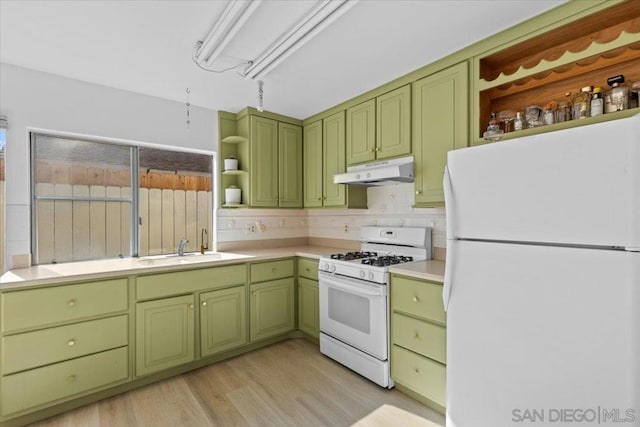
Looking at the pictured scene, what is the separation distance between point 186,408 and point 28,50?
261 cm

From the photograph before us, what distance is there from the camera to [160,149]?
308 centimetres

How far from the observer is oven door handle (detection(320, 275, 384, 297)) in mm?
2261

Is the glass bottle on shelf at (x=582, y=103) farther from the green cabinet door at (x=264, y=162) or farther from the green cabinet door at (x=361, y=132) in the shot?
the green cabinet door at (x=264, y=162)

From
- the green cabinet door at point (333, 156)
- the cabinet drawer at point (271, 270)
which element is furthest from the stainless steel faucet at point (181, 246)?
the green cabinet door at point (333, 156)

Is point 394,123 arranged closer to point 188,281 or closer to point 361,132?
point 361,132

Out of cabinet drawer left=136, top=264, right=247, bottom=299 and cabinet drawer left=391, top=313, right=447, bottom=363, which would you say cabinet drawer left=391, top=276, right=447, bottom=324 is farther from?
cabinet drawer left=136, top=264, right=247, bottom=299

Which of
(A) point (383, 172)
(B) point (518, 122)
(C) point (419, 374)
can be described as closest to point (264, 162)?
(A) point (383, 172)

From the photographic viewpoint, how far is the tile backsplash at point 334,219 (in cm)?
272

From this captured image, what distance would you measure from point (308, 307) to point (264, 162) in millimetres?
1566

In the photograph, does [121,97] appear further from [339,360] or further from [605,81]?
[605,81]

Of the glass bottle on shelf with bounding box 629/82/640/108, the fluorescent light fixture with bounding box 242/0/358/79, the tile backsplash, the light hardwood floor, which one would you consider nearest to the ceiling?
the fluorescent light fixture with bounding box 242/0/358/79

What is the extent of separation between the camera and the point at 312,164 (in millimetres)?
3488

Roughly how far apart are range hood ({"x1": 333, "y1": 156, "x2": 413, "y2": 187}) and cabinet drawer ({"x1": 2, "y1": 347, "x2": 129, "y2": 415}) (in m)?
2.19

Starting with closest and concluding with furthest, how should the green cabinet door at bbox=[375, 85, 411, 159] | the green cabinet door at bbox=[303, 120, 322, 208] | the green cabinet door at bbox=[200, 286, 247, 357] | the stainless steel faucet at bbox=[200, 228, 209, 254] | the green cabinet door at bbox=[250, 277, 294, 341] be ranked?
the green cabinet door at bbox=[375, 85, 411, 159] < the green cabinet door at bbox=[200, 286, 247, 357] < the green cabinet door at bbox=[250, 277, 294, 341] < the stainless steel faucet at bbox=[200, 228, 209, 254] < the green cabinet door at bbox=[303, 120, 322, 208]
